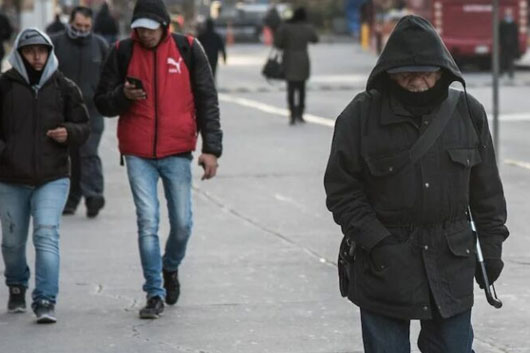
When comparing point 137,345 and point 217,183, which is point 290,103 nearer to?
point 217,183

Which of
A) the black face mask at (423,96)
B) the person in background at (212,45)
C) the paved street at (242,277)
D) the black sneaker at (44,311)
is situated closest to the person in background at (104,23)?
the person in background at (212,45)

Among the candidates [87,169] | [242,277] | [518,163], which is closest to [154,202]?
[242,277]

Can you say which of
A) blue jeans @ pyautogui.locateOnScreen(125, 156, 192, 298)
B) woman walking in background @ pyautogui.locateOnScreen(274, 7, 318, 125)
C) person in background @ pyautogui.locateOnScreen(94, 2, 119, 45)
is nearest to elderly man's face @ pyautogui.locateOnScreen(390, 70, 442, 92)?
blue jeans @ pyautogui.locateOnScreen(125, 156, 192, 298)

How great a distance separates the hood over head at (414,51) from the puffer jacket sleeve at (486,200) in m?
0.25

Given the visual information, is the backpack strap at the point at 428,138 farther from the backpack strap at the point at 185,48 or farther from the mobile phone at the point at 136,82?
the backpack strap at the point at 185,48

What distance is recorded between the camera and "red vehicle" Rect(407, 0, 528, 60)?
129 ft

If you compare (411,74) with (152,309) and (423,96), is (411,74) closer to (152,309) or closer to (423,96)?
(423,96)

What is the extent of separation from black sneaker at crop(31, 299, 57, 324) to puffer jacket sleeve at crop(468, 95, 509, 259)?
11.8 feet

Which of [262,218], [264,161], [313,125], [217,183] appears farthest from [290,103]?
[262,218]

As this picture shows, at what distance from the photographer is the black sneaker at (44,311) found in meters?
8.52

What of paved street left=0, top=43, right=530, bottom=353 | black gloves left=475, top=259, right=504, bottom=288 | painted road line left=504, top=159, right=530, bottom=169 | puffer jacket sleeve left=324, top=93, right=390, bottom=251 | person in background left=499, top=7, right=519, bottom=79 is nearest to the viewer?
puffer jacket sleeve left=324, top=93, right=390, bottom=251

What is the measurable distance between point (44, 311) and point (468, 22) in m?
31.9

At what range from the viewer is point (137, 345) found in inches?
315

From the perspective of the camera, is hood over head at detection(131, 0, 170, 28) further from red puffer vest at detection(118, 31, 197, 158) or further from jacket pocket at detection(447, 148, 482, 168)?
jacket pocket at detection(447, 148, 482, 168)
